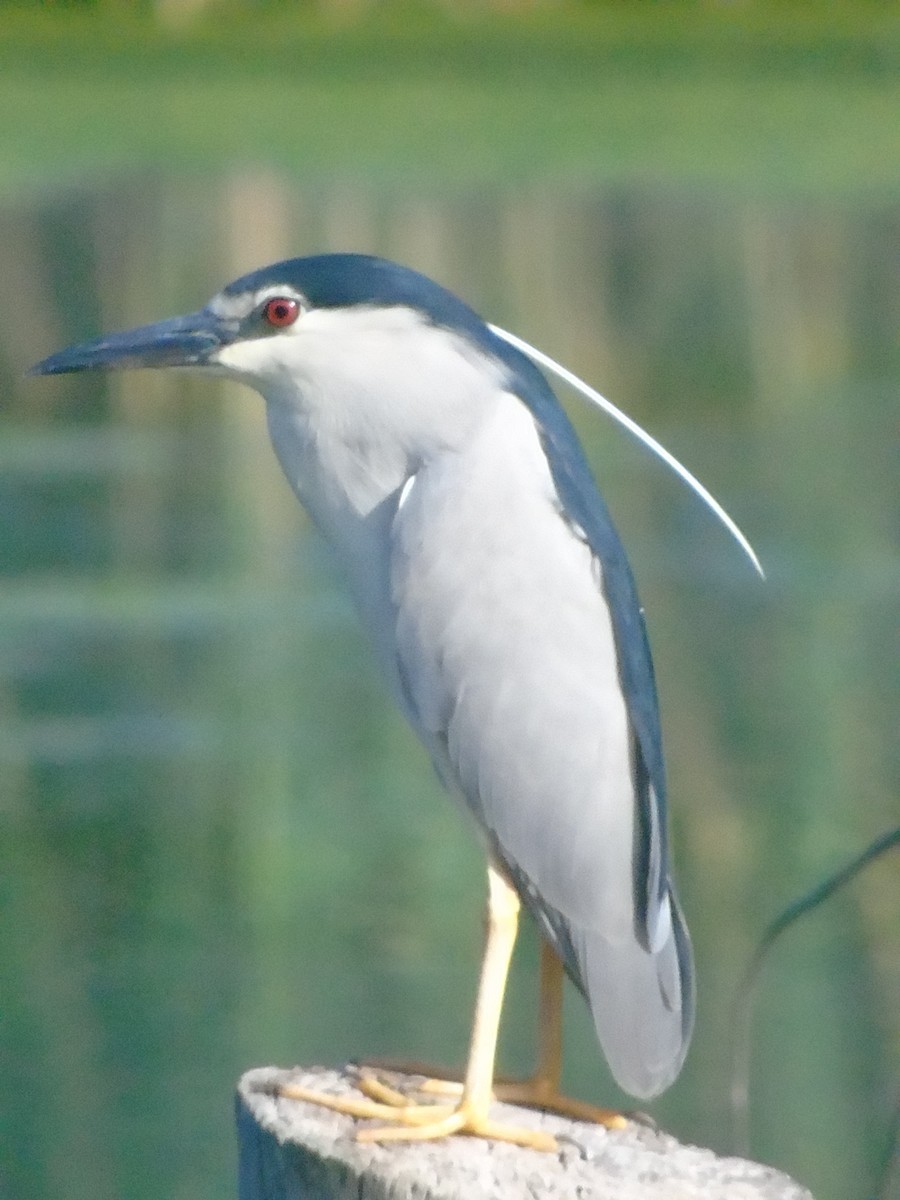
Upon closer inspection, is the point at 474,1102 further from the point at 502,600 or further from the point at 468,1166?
the point at 502,600

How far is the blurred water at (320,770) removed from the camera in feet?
15.0

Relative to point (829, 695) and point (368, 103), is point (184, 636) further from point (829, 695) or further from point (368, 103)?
point (368, 103)

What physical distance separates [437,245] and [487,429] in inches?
460

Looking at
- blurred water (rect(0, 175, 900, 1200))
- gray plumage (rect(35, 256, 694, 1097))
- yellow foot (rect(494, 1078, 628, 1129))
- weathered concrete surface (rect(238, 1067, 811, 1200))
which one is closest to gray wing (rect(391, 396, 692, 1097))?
gray plumage (rect(35, 256, 694, 1097))

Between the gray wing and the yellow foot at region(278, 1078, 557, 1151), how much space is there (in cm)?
19

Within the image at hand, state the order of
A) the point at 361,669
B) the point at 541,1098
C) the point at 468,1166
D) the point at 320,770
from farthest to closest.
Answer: the point at 361,669 < the point at 320,770 < the point at 541,1098 < the point at 468,1166

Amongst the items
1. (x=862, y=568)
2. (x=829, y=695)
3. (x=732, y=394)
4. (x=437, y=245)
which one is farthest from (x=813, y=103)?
(x=829, y=695)

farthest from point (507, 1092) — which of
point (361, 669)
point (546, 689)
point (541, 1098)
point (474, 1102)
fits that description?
point (361, 669)

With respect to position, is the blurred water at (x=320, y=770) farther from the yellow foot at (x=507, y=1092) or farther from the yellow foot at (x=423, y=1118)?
the yellow foot at (x=423, y=1118)

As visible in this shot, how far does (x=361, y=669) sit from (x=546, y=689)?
4.55m

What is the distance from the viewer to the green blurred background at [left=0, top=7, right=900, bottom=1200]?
462 centimetres

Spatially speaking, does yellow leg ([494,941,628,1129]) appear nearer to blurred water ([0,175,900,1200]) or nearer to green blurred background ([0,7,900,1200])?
green blurred background ([0,7,900,1200])

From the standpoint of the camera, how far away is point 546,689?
248cm

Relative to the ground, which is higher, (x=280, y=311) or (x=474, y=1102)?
(x=280, y=311)
